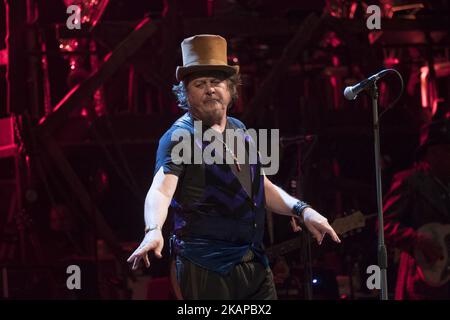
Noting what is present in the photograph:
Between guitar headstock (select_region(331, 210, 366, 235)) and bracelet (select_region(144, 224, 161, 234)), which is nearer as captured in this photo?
bracelet (select_region(144, 224, 161, 234))

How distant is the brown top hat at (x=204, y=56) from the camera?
4.35 metres

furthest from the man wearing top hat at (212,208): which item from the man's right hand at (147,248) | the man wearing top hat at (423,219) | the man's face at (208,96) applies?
the man wearing top hat at (423,219)

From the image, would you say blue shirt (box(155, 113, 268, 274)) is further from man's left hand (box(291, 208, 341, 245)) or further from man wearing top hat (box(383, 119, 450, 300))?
man wearing top hat (box(383, 119, 450, 300))

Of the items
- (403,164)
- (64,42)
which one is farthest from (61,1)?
(403,164)

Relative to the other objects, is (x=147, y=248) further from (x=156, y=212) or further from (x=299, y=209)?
(x=299, y=209)

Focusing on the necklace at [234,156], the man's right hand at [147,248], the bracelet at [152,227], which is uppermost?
the necklace at [234,156]

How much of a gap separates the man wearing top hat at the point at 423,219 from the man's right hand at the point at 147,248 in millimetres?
3452

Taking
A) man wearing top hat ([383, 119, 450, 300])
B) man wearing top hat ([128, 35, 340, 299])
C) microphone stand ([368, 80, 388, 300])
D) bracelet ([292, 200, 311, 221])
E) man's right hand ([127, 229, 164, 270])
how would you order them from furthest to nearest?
man wearing top hat ([383, 119, 450, 300]) < microphone stand ([368, 80, 388, 300]) < bracelet ([292, 200, 311, 221]) < man wearing top hat ([128, 35, 340, 299]) < man's right hand ([127, 229, 164, 270])

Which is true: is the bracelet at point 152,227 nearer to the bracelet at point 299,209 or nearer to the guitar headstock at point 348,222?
the bracelet at point 299,209

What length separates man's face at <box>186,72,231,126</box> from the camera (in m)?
4.35

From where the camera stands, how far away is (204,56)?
4.38 meters

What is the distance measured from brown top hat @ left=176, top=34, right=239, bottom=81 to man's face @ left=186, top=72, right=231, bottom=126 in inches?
2.2

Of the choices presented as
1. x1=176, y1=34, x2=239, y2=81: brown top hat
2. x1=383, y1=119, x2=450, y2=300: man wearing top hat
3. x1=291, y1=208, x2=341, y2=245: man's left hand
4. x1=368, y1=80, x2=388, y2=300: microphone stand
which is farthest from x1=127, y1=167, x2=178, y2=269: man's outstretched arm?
x1=383, y1=119, x2=450, y2=300: man wearing top hat

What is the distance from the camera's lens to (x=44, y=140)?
8453 millimetres
